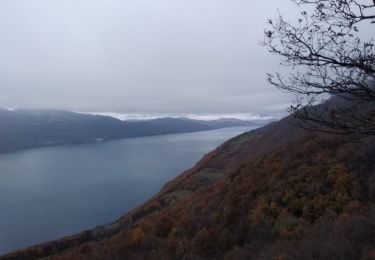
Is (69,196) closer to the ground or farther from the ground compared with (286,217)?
closer to the ground

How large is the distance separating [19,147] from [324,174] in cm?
20257

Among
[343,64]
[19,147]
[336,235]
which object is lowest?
[19,147]

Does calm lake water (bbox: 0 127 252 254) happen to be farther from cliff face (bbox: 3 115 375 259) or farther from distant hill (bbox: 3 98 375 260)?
cliff face (bbox: 3 115 375 259)

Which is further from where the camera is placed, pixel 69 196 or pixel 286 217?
pixel 69 196

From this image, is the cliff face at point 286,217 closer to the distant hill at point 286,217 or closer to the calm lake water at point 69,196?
the distant hill at point 286,217

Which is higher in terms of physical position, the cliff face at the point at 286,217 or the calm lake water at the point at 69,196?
the cliff face at the point at 286,217

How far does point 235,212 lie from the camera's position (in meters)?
16.7

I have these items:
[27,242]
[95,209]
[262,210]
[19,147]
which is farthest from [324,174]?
[19,147]

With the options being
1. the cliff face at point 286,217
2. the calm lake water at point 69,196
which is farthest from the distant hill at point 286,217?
the calm lake water at point 69,196

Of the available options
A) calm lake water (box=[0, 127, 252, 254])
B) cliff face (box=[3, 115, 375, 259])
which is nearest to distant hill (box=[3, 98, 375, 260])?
cliff face (box=[3, 115, 375, 259])

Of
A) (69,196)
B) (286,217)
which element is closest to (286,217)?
(286,217)

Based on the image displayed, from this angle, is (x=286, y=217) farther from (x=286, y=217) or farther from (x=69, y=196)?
(x=69, y=196)

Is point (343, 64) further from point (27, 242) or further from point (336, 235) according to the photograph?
point (27, 242)

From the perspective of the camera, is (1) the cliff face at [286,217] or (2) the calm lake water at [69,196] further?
(2) the calm lake water at [69,196]
